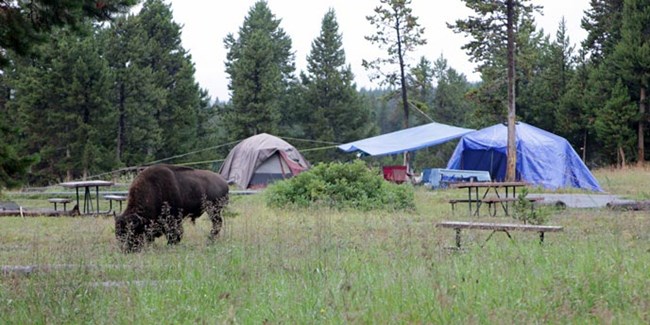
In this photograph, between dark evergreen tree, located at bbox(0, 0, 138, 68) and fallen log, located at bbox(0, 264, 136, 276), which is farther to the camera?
fallen log, located at bbox(0, 264, 136, 276)

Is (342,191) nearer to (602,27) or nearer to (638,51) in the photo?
(638,51)

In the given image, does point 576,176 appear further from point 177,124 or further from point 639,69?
point 177,124

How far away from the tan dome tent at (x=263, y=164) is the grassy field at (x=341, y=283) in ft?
66.3

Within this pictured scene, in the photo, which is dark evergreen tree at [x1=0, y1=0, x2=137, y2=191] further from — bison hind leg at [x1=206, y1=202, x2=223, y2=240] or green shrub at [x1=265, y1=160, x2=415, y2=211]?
green shrub at [x1=265, y1=160, x2=415, y2=211]

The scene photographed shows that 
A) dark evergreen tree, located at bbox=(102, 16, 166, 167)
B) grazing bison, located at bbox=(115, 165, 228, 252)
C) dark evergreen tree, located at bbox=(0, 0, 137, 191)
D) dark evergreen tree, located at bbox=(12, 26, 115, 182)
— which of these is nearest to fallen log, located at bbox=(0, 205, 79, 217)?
grazing bison, located at bbox=(115, 165, 228, 252)

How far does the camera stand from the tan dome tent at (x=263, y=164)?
30750 millimetres

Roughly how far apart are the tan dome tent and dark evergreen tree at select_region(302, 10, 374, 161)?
17445 mm

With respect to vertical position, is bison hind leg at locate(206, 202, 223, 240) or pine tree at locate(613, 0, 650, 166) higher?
pine tree at locate(613, 0, 650, 166)

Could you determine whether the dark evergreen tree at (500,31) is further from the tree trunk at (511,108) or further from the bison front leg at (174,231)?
the bison front leg at (174,231)

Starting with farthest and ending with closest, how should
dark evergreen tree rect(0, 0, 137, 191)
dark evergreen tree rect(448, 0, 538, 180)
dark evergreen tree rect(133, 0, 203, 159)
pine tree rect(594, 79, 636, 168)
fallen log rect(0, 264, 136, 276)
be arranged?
1. dark evergreen tree rect(133, 0, 203, 159)
2. pine tree rect(594, 79, 636, 168)
3. dark evergreen tree rect(448, 0, 538, 180)
4. fallen log rect(0, 264, 136, 276)
5. dark evergreen tree rect(0, 0, 137, 191)

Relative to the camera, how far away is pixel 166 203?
36.2 ft

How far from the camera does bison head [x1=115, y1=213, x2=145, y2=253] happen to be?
10562mm

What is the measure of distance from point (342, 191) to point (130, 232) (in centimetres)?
827

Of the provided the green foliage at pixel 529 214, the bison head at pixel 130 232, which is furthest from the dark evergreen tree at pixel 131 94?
the green foliage at pixel 529 214
